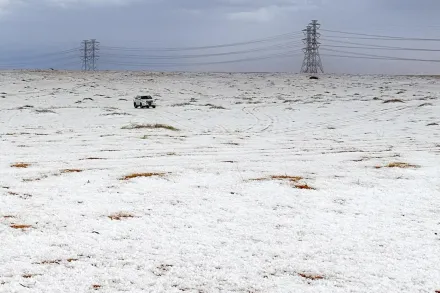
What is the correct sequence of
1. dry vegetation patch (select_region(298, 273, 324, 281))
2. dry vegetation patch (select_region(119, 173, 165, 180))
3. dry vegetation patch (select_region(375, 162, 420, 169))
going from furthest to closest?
dry vegetation patch (select_region(375, 162, 420, 169)) → dry vegetation patch (select_region(119, 173, 165, 180)) → dry vegetation patch (select_region(298, 273, 324, 281))

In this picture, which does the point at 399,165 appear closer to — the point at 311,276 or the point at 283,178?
the point at 283,178

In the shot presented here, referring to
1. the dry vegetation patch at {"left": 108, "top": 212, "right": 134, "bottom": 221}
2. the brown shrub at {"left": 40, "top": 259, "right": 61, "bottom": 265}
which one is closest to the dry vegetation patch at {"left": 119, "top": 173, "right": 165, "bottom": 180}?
the dry vegetation patch at {"left": 108, "top": 212, "right": 134, "bottom": 221}

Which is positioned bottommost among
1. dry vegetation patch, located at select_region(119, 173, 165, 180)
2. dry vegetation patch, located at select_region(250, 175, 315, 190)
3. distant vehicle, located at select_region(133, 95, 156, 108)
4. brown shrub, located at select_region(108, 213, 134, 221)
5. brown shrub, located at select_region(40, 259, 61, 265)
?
brown shrub, located at select_region(40, 259, 61, 265)

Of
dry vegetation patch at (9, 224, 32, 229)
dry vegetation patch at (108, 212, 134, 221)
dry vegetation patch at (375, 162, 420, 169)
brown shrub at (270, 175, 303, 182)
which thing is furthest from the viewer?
dry vegetation patch at (375, 162, 420, 169)

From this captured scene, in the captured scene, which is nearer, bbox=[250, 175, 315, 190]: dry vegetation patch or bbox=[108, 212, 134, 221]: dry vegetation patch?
bbox=[108, 212, 134, 221]: dry vegetation patch

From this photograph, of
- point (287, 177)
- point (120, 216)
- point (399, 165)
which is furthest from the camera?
point (399, 165)

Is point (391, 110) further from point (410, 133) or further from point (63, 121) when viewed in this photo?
point (63, 121)

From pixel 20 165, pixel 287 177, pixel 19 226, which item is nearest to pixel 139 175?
pixel 287 177

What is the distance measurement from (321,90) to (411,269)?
52046mm

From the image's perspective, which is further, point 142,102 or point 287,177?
point 142,102

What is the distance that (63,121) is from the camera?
102ft

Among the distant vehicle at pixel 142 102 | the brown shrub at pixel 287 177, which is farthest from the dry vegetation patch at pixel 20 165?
the distant vehicle at pixel 142 102

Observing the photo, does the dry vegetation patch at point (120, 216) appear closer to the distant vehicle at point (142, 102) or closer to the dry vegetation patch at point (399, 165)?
the dry vegetation patch at point (399, 165)

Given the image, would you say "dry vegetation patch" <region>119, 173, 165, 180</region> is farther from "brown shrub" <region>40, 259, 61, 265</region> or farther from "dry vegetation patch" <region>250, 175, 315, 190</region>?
"brown shrub" <region>40, 259, 61, 265</region>
